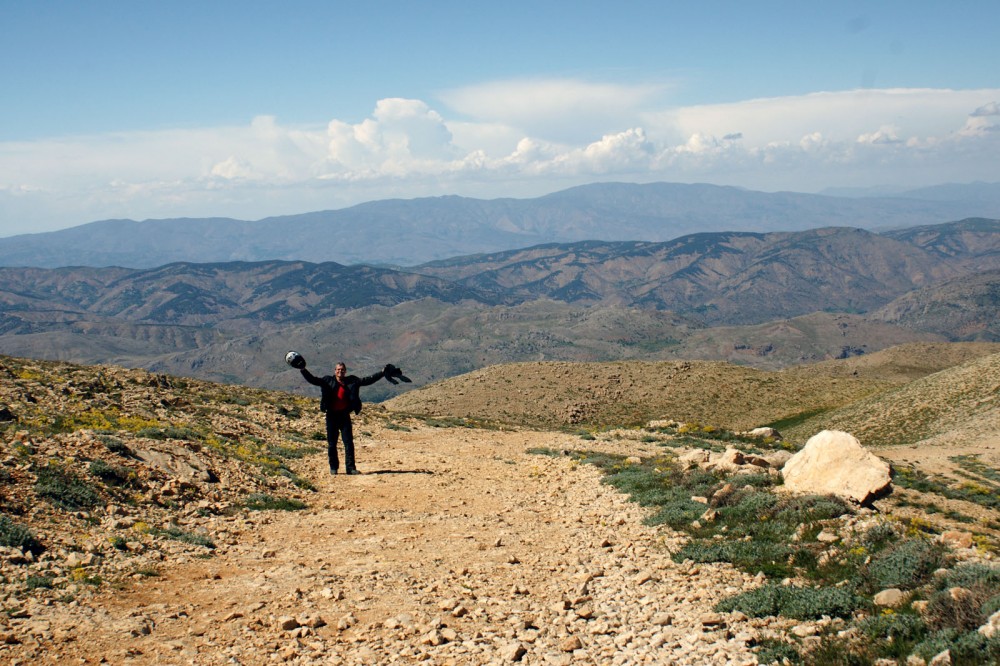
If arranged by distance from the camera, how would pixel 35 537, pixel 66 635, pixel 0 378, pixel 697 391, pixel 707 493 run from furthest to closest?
pixel 697 391 < pixel 0 378 < pixel 707 493 < pixel 35 537 < pixel 66 635

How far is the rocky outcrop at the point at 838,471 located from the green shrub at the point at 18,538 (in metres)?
13.9

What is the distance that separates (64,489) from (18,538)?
2421 mm

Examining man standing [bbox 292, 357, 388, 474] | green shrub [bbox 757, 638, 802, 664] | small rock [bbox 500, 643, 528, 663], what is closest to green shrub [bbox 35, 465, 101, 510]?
man standing [bbox 292, 357, 388, 474]

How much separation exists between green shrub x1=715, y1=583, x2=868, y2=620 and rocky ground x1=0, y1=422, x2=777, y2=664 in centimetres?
31

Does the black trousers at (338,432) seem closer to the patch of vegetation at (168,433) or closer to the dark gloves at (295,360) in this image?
the dark gloves at (295,360)

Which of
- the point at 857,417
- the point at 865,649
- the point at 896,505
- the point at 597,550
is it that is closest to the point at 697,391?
the point at 857,417

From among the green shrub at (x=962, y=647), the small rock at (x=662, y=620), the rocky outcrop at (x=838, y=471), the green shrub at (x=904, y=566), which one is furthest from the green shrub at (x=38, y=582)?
the rocky outcrop at (x=838, y=471)

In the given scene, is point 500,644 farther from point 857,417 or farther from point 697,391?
point 697,391

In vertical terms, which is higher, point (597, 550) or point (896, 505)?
point (597, 550)

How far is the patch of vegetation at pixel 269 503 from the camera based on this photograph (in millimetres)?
14547

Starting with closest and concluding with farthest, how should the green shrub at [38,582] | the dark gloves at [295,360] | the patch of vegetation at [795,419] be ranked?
the green shrub at [38,582] < the dark gloves at [295,360] < the patch of vegetation at [795,419]

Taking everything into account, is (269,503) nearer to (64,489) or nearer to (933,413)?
(64,489)

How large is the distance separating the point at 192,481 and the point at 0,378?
12426 mm

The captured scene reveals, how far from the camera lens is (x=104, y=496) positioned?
12.9m
